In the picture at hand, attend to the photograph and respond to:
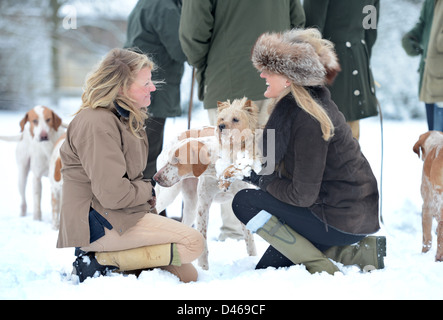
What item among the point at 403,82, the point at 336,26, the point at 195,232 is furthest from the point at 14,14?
the point at 195,232

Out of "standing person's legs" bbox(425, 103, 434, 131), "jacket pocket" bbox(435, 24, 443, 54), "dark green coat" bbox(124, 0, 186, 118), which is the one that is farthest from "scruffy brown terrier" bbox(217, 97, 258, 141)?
"standing person's legs" bbox(425, 103, 434, 131)

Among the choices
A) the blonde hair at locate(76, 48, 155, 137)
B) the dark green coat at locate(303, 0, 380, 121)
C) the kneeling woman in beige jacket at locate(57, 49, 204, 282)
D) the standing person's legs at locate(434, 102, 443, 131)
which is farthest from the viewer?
the standing person's legs at locate(434, 102, 443, 131)

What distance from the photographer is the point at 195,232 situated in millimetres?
2717

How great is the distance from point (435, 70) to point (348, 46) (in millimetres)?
978

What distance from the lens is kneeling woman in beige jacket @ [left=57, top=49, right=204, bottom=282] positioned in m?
2.43

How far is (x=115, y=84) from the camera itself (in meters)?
2.58

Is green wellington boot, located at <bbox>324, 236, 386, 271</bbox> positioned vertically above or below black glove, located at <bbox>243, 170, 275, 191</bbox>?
below

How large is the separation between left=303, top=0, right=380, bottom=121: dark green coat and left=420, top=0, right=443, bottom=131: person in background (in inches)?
30.1

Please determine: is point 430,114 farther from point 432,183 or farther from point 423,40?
point 432,183

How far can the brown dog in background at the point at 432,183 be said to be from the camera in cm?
296

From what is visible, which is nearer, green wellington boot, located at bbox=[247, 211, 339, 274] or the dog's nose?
green wellington boot, located at bbox=[247, 211, 339, 274]

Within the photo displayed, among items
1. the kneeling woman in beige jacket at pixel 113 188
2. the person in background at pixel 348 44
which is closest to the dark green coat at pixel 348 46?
the person in background at pixel 348 44

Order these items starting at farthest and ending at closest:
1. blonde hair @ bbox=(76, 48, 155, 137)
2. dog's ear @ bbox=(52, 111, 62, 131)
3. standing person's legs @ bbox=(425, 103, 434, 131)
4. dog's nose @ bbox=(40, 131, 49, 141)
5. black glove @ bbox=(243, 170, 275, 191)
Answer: dog's ear @ bbox=(52, 111, 62, 131), dog's nose @ bbox=(40, 131, 49, 141), standing person's legs @ bbox=(425, 103, 434, 131), black glove @ bbox=(243, 170, 275, 191), blonde hair @ bbox=(76, 48, 155, 137)

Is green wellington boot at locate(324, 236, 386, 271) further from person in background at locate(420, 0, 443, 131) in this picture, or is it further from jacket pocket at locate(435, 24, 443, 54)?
jacket pocket at locate(435, 24, 443, 54)
